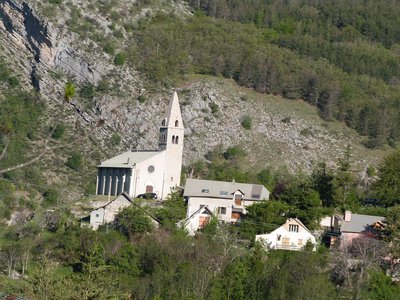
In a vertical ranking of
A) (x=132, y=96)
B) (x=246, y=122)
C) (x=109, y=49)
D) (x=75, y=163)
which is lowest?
(x=75, y=163)

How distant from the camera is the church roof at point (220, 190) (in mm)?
84000

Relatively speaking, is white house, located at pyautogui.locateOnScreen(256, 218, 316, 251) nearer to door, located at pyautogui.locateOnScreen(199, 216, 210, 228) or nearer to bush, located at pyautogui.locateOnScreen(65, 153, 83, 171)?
door, located at pyautogui.locateOnScreen(199, 216, 210, 228)

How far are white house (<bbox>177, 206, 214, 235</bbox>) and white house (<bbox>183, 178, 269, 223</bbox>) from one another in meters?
0.91

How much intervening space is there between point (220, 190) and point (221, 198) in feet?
3.94

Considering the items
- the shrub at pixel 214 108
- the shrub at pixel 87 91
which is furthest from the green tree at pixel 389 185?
the shrub at pixel 87 91

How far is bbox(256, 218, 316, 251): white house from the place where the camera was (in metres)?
77.2

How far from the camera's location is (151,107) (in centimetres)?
12825

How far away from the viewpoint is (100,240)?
7469 centimetres

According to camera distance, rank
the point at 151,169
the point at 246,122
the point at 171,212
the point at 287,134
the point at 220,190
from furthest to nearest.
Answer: the point at 287,134
the point at 246,122
the point at 151,169
the point at 220,190
the point at 171,212

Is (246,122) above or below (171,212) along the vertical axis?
above

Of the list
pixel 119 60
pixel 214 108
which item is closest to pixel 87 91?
pixel 119 60

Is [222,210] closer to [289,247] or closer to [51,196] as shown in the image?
[289,247]

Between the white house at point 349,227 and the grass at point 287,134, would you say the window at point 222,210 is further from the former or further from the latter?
the grass at point 287,134

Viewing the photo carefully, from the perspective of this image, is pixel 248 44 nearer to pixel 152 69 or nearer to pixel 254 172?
pixel 152 69
